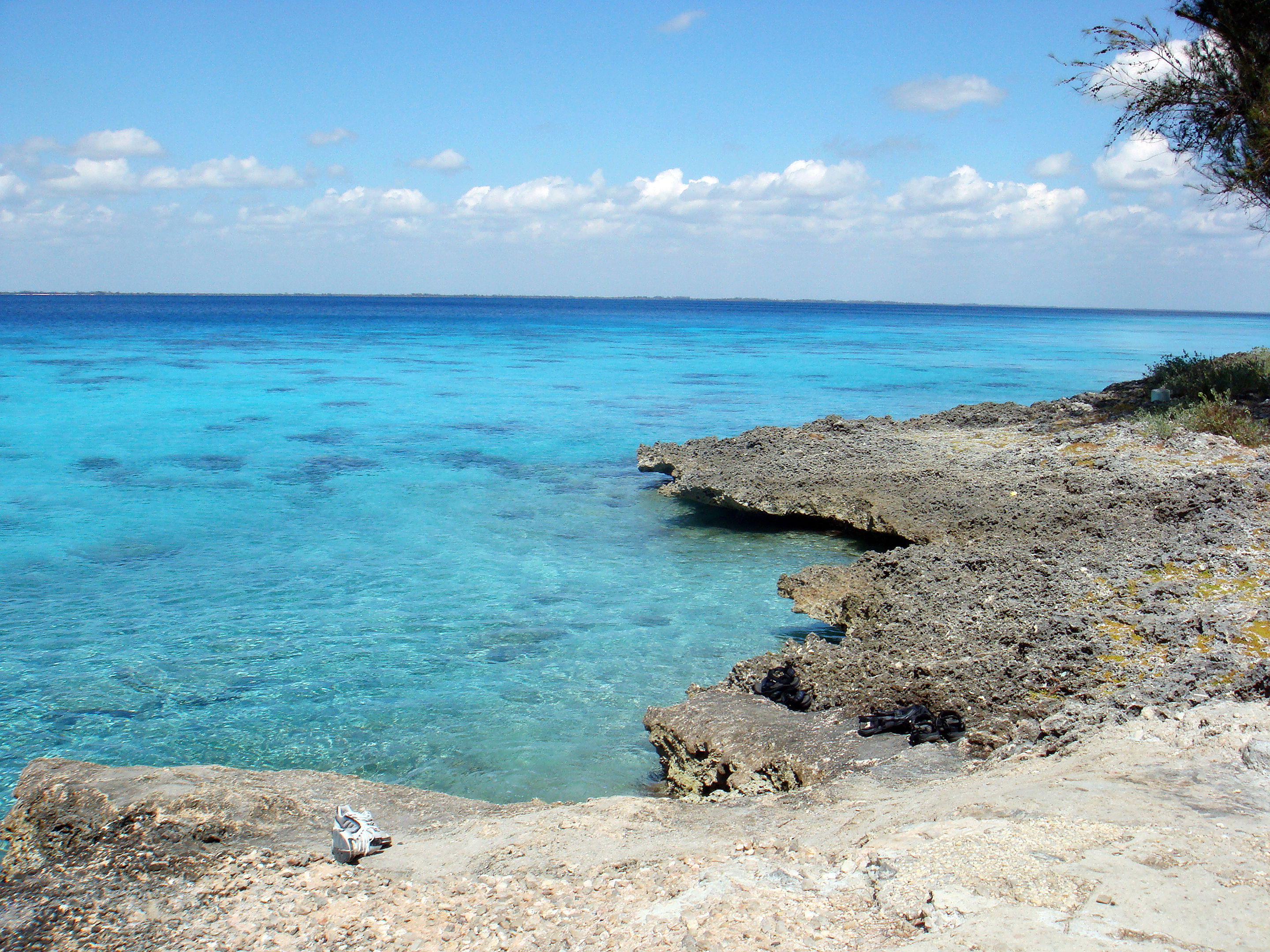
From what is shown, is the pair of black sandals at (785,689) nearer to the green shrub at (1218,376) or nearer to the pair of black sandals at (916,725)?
the pair of black sandals at (916,725)

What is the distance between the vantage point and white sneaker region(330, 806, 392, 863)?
15.0 ft

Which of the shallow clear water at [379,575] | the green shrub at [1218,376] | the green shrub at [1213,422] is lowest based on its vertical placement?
the shallow clear water at [379,575]

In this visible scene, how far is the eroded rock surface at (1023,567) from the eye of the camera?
20.9 ft

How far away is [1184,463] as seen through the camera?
11797 millimetres

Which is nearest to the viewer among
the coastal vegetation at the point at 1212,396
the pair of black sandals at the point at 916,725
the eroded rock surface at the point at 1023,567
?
the pair of black sandals at the point at 916,725

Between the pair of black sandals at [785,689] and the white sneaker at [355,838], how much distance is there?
3305mm

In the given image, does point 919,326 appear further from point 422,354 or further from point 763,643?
point 763,643

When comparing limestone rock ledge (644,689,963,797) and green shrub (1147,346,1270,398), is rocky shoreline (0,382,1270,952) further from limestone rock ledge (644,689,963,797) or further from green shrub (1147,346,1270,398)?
green shrub (1147,346,1270,398)

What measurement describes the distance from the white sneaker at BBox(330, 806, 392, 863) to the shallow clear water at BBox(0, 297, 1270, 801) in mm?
2007

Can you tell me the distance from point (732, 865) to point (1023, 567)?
579 cm

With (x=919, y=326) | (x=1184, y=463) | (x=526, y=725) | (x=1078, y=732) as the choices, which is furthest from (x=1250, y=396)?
(x=919, y=326)

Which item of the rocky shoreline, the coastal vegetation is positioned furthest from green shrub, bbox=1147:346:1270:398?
the rocky shoreline

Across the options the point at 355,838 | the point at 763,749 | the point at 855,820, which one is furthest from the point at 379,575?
the point at 855,820

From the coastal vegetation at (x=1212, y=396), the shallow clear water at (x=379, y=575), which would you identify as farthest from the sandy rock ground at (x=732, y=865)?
the coastal vegetation at (x=1212, y=396)
